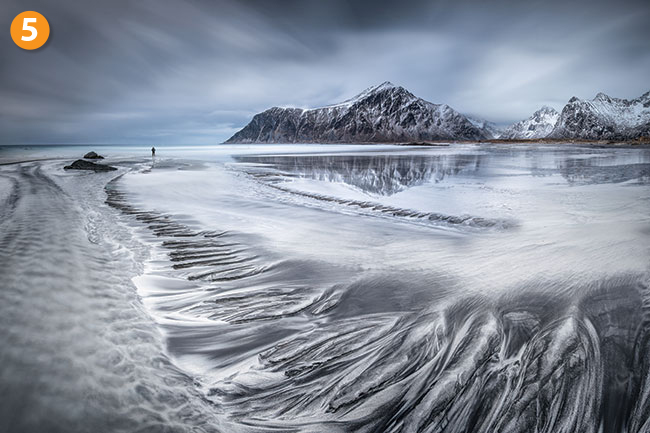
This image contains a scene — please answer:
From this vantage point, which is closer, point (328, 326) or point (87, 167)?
point (328, 326)

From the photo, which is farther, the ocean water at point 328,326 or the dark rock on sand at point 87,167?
the dark rock on sand at point 87,167

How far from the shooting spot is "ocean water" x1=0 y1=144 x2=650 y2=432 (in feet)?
9.29

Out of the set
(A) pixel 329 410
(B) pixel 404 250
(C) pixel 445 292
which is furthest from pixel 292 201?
(A) pixel 329 410

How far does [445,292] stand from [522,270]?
6.01 feet

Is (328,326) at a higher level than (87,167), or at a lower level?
lower

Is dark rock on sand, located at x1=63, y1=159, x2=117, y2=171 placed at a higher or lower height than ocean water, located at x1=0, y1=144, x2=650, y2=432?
higher

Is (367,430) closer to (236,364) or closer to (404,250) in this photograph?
(236,364)

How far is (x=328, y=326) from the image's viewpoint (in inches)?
163

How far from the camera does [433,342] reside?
3.80m

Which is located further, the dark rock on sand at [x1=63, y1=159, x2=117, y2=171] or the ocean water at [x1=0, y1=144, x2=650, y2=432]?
the dark rock on sand at [x1=63, y1=159, x2=117, y2=171]

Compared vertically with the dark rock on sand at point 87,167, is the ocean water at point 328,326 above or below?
below

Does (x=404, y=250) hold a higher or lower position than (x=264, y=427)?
higher

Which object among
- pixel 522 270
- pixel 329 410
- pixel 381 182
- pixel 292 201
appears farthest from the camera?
pixel 381 182

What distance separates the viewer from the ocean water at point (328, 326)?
2.83 meters
